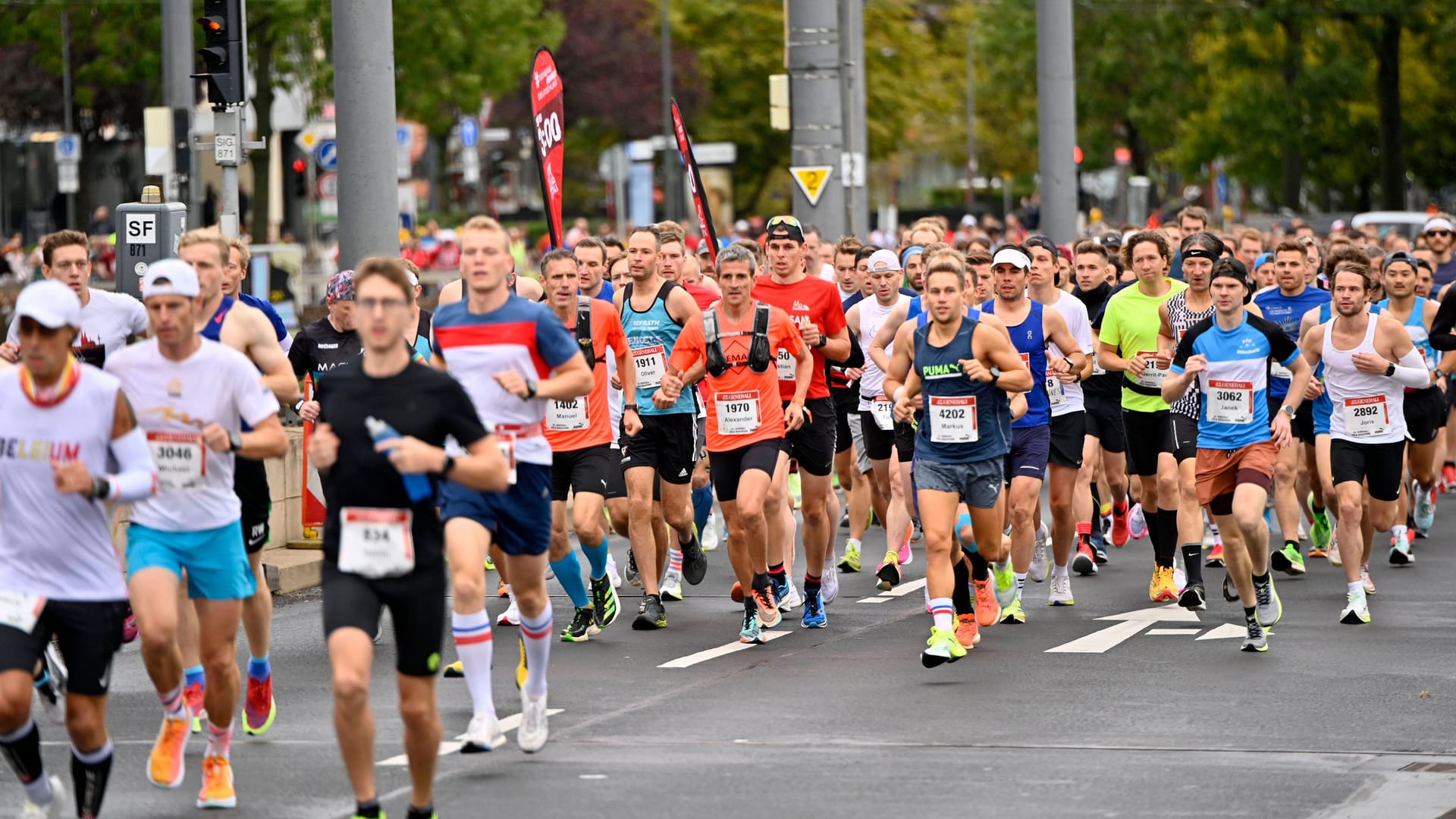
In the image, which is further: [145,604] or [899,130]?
[899,130]

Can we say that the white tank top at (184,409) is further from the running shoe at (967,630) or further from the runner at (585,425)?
the running shoe at (967,630)

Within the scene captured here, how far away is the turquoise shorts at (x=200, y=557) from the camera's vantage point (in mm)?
7688

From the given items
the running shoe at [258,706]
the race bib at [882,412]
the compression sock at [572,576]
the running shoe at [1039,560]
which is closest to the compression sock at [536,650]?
the running shoe at [258,706]

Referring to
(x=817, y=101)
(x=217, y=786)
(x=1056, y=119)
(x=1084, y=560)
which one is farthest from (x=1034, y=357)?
(x=1056, y=119)

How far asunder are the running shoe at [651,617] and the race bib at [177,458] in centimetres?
459

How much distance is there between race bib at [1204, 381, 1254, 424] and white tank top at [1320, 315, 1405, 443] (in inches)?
55.8

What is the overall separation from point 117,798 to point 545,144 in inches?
297

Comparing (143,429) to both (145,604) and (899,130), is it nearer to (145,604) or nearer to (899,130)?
(145,604)

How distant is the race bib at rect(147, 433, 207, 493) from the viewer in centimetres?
771

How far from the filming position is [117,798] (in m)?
8.01

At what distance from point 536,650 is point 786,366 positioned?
11.8 ft

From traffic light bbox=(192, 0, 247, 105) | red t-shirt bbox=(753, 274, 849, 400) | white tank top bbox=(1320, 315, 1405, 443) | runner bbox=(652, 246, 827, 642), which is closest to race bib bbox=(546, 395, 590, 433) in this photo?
runner bbox=(652, 246, 827, 642)

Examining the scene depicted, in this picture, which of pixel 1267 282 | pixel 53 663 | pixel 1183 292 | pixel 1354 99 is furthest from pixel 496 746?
pixel 1354 99

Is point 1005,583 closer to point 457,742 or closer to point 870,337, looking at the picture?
point 870,337
